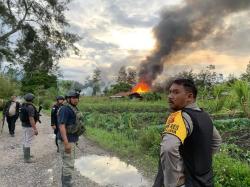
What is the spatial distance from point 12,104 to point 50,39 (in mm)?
8889

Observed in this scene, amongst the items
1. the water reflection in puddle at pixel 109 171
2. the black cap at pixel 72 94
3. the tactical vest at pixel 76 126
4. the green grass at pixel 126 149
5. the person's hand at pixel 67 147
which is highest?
the black cap at pixel 72 94

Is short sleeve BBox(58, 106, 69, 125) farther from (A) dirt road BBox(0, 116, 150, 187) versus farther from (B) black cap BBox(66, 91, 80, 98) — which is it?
(A) dirt road BBox(0, 116, 150, 187)

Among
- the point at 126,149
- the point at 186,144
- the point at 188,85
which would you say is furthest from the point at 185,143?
the point at 126,149

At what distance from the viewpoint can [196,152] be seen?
11.3 ft

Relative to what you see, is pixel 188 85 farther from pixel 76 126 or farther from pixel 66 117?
pixel 76 126

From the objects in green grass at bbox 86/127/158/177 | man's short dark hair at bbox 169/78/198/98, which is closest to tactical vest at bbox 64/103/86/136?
green grass at bbox 86/127/158/177

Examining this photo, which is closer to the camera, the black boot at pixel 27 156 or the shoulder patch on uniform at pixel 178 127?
the shoulder patch on uniform at pixel 178 127

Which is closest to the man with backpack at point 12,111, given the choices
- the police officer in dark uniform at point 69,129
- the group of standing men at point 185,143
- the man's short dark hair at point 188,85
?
the police officer in dark uniform at point 69,129

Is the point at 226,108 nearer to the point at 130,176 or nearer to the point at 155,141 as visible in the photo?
the point at 155,141

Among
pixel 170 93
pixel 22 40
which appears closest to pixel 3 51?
pixel 22 40

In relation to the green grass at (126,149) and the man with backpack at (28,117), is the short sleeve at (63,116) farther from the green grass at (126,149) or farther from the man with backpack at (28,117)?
the man with backpack at (28,117)

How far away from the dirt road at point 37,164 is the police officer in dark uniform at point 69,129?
136 cm

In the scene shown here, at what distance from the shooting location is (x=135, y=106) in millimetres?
37969

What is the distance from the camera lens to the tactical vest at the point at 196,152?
341 centimetres
